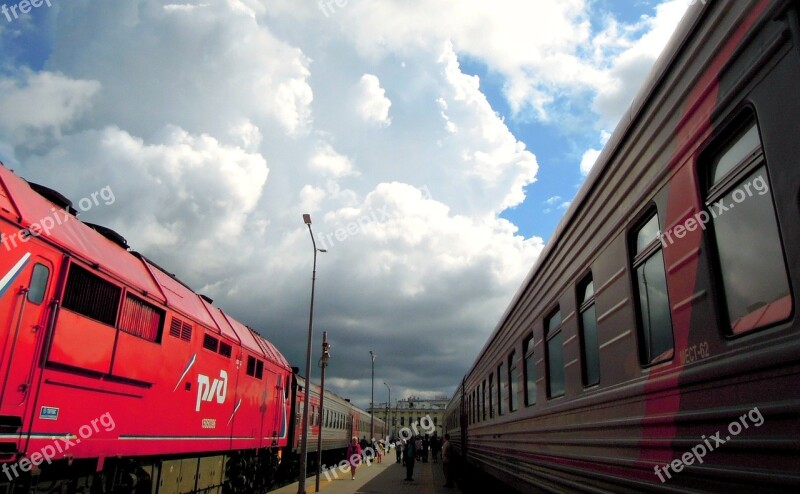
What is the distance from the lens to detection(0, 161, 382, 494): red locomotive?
15.8 feet

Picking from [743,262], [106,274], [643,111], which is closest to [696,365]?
[743,262]

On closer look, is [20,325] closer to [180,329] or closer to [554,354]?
[180,329]

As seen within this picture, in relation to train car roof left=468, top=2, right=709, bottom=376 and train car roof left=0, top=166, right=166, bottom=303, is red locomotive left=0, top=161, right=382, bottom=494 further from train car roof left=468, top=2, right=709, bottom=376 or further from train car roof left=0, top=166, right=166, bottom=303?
train car roof left=468, top=2, right=709, bottom=376

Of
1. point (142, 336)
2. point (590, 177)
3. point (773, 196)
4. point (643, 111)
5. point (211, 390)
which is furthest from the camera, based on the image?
point (211, 390)

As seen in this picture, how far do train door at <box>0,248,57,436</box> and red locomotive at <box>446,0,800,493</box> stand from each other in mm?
4713

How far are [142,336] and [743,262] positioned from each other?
6.50 m

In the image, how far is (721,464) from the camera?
8.39 feet

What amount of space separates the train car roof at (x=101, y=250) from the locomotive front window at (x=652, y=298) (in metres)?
4.97

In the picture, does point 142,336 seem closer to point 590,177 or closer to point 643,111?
point 590,177

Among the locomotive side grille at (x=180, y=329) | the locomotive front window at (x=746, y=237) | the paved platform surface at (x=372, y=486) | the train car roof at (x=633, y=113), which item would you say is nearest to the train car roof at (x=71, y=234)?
the locomotive side grille at (x=180, y=329)

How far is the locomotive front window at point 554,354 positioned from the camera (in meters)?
5.67

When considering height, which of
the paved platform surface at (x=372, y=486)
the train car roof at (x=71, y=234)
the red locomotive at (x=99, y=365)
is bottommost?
the paved platform surface at (x=372, y=486)

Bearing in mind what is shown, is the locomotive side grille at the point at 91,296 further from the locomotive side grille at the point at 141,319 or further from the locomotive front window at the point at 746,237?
the locomotive front window at the point at 746,237

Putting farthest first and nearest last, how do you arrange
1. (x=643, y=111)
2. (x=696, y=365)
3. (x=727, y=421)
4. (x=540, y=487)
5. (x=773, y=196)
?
(x=540, y=487) < (x=643, y=111) < (x=696, y=365) < (x=727, y=421) < (x=773, y=196)
